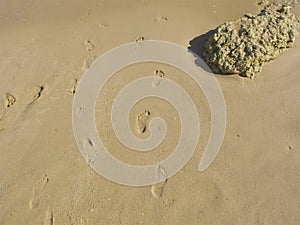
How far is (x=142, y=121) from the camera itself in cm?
453

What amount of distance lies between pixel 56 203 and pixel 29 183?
454mm

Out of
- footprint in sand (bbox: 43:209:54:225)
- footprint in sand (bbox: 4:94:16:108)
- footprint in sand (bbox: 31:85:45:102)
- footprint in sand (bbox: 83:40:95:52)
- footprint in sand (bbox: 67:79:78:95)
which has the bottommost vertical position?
footprint in sand (bbox: 43:209:54:225)

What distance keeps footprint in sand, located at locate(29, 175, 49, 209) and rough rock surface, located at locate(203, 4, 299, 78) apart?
270 centimetres

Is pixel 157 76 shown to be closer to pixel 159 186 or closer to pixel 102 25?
pixel 102 25

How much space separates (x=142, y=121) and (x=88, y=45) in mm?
1524

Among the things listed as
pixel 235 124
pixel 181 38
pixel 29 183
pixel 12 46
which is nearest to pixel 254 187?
pixel 235 124

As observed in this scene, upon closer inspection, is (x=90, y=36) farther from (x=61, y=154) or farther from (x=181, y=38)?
(x=61, y=154)

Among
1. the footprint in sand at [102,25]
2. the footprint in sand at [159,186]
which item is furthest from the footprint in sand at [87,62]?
the footprint in sand at [159,186]

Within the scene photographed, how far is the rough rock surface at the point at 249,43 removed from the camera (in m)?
4.56

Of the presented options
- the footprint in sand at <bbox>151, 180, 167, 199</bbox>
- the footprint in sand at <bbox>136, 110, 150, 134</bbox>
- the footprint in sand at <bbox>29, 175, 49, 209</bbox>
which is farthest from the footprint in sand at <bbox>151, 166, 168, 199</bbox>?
the footprint in sand at <bbox>29, 175, 49, 209</bbox>

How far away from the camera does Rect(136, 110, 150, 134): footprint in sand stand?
4479 mm

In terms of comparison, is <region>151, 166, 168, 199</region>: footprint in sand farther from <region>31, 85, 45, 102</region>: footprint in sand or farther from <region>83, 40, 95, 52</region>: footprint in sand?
<region>83, 40, 95, 52</region>: footprint in sand

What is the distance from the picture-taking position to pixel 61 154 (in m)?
4.38

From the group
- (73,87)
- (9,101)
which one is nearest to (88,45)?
(73,87)
